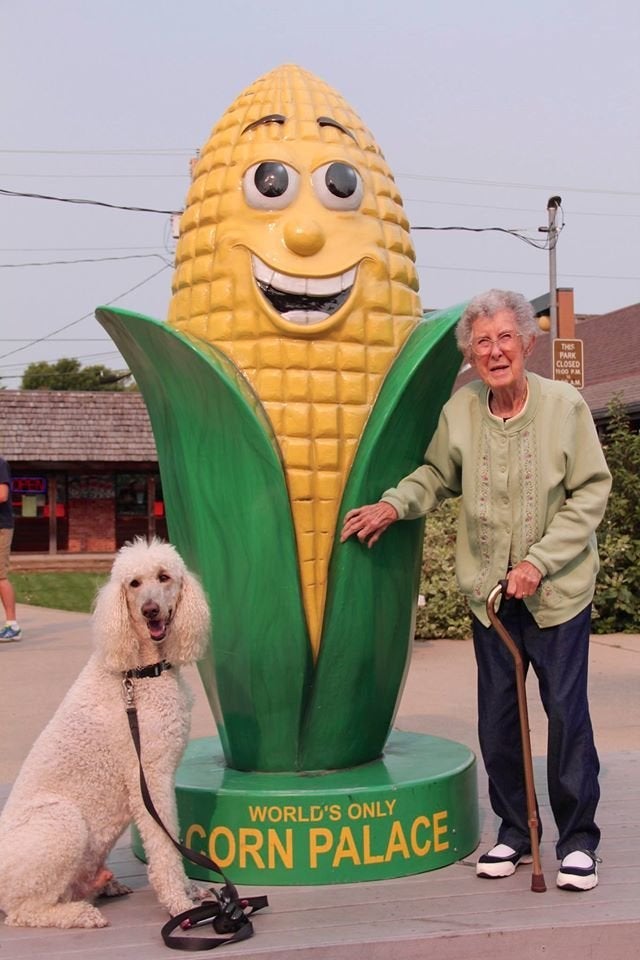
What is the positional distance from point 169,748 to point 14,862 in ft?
1.57

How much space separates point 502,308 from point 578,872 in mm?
1612

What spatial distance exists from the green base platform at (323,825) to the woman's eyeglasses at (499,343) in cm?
133

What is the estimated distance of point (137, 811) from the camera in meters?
2.97

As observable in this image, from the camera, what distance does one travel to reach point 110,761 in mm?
2967

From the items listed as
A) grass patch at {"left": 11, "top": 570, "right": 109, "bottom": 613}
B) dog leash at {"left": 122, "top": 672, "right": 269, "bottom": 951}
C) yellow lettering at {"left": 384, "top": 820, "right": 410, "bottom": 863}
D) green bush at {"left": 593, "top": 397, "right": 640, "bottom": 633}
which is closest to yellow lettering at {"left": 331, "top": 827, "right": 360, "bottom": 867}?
yellow lettering at {"left": 384, "top": 820, "right": 410, "bottom": 863}

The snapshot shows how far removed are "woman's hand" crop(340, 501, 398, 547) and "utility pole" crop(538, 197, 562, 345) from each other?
12916 millimetres

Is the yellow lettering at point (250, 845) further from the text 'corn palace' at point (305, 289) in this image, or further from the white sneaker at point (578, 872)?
the white sneaker at point (578, 872)

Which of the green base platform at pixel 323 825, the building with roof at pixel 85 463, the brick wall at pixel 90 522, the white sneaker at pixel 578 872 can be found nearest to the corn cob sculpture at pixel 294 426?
the green base platform at pixel 323 825

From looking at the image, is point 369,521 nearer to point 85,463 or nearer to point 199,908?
point 199,908

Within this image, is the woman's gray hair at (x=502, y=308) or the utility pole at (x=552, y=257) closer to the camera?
the woman's gray hair at (x=502, y=308)

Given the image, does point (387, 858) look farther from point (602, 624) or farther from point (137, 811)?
point (602, 624)

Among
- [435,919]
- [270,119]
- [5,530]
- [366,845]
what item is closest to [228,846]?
[366,845]

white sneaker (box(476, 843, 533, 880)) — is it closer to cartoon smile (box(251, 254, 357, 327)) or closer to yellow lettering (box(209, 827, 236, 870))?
yellow lettering (box(209, 827, 236, 870))

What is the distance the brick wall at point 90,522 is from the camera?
74.4 feet
